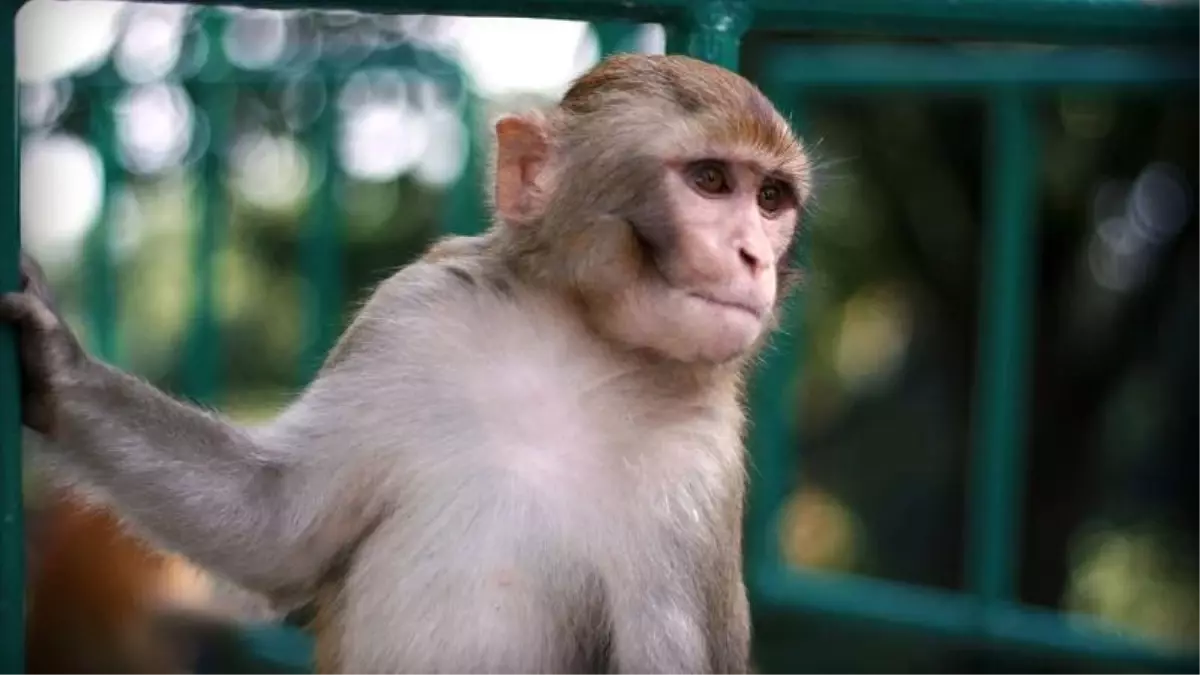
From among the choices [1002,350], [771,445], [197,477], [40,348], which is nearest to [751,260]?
[197,477]

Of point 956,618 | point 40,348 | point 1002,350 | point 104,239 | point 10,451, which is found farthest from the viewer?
point 104,239

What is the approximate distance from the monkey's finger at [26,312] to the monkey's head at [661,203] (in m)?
0.76

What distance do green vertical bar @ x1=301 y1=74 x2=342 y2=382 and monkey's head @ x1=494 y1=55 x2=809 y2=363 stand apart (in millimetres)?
3016

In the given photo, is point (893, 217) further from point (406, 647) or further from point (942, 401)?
point (406, 647)

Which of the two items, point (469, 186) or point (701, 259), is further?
point (469, 186)

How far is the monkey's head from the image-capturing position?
2111 mm

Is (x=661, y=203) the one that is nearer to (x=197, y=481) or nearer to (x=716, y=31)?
(x=716, y=31)

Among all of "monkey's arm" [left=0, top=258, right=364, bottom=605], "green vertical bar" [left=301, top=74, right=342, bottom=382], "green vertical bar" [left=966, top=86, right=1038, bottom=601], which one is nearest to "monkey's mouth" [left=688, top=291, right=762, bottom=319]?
"monkey's arm" [left=0, top=258, right=364, bottom=605]

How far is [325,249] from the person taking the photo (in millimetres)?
5297

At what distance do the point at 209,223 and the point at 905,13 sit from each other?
4.07 m

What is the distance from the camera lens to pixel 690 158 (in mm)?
2203

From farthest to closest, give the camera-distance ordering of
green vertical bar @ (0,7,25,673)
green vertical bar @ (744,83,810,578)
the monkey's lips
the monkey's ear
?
green vertical bar @ (744,83,810,578), the monkey's ear, the monkey's lips, green vertical bar @ (0,7,25,673)

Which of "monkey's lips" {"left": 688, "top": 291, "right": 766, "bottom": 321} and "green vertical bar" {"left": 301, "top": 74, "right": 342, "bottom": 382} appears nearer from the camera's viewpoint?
"monkey's lips" {"left": 688, "top": 291, "right": 766, "bottom": 321}

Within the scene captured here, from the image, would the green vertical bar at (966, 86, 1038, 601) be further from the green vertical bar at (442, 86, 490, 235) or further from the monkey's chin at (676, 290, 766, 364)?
the monkey's chin at (676, 290, 766, 364)
